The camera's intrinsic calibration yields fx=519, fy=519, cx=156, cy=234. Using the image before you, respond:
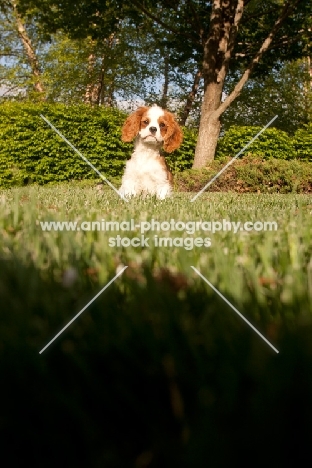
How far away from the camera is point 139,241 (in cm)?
195

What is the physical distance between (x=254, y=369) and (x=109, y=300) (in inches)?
18.3

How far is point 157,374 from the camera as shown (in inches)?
35.0

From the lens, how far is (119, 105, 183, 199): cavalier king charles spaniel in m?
6.05

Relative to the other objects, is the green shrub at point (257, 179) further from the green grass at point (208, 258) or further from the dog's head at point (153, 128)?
the green grass at point (208, 258)

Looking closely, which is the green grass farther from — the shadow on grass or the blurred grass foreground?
the shadow on grass

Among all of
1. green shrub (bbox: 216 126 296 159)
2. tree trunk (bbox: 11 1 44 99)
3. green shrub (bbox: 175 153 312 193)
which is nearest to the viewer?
green shrub (bbox: 175 153 312 193)

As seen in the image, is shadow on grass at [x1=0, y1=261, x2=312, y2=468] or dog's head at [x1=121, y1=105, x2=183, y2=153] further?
dog's head at [x1=121, y1=105, x2=183, y2=153]

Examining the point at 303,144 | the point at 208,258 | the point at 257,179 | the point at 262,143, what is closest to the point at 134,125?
the point at 257,179

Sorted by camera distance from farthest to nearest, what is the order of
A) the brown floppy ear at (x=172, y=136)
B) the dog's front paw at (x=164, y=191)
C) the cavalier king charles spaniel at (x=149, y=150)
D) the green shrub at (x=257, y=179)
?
the green shrub at (x=257, y=179) → the brown floppy ear at (x=172, y=136) → the cavalier king charles spaniel at (x=149, y=150) → the dog's front paw at (x=164, y=191)

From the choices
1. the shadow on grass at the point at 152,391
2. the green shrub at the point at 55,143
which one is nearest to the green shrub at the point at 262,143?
the green shrub at the point at 55,143

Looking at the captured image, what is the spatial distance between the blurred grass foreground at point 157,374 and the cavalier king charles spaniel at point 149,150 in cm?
447

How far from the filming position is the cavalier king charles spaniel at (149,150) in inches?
238

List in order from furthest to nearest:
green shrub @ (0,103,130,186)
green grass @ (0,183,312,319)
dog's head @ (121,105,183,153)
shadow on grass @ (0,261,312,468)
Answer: green shrub @ (0,103,130,186) → dog's head @ (121,105,183,153) → green grass @ (0,183,312,319) → shadow on grass @ (0,261,312,468)

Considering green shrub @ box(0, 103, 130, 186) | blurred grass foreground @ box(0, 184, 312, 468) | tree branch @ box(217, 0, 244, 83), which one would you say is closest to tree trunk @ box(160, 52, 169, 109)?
green shrub @ box(0, 103, 130, 186)
